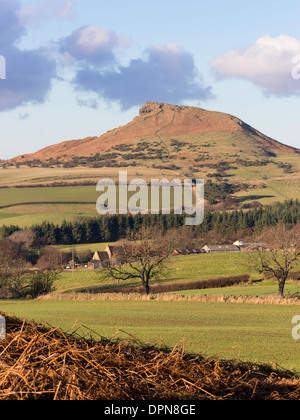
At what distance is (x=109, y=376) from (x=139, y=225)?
133548 mm

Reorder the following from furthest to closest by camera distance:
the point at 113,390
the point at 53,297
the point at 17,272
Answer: the point at 17,272
the point at 53,297
the point at 113,390

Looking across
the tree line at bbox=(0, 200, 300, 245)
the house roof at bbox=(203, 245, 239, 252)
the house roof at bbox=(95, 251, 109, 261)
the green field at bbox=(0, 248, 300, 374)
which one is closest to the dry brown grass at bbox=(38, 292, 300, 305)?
the green field at bbox=(0, 248, 300, 374)

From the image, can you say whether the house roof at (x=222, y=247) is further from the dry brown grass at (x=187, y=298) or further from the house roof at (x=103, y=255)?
the dry brown grass at (x=187, y=298)

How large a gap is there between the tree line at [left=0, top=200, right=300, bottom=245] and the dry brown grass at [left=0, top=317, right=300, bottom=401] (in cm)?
12798

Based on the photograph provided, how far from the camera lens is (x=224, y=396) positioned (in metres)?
6.12

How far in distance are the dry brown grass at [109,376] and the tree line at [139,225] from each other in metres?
128

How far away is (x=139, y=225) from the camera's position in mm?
139625

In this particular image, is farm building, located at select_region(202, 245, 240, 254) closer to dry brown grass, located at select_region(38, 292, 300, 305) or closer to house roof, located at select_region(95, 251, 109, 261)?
house roof, located at select_region(95, 251, 109, 261)

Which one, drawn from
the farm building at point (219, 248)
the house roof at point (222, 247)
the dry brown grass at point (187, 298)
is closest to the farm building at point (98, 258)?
the farm building at point (219, 248)

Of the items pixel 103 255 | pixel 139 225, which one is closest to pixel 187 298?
pixel 103 255

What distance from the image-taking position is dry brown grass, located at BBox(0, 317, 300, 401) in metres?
5.73
